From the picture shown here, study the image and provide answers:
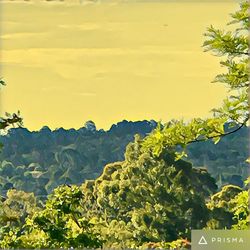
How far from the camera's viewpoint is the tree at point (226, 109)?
8.51 meters

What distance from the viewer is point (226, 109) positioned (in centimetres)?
857

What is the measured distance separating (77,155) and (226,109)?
1.25 metres

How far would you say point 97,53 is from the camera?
8.84 metres

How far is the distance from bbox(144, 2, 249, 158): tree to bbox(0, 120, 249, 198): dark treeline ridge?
0.74 ft

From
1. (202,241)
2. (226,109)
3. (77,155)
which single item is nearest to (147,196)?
(77,155)

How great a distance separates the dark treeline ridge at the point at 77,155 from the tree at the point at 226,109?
224mm

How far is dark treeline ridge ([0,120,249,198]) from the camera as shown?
8859 millimetres

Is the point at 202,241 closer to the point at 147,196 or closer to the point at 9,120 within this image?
the point at 147,196

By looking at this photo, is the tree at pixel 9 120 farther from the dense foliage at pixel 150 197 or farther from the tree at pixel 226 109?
the tree at pixel 226 109

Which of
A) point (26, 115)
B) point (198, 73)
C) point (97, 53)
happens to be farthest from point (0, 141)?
point (198, 73)

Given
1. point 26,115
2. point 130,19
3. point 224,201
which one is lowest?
point 224,201

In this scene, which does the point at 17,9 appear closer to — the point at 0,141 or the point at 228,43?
the point at 0,141

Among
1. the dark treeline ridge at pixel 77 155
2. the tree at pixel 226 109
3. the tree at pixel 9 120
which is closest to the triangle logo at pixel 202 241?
the tree at pixel 226 109

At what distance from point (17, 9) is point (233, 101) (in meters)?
1.76
